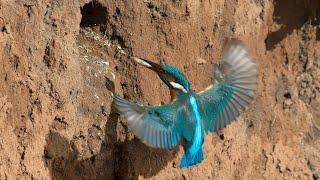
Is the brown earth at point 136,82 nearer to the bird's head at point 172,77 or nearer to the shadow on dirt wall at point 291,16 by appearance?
the shadow on dirt wall at point 291,16

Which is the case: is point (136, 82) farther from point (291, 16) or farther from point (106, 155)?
point (291, 16)

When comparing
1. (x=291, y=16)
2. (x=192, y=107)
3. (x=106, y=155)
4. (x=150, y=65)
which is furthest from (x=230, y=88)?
(x=291, y=16)

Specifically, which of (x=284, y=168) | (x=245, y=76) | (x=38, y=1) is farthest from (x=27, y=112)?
(x=284, y=168)

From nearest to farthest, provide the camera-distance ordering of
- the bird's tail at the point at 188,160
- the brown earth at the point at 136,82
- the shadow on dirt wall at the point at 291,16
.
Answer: the brown earth at the point at 136,82 → the bird's tail at the point at 188,160 → the shadow on dirt wall at the point at 291,16

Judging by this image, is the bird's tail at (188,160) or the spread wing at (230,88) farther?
the spread wing at (230,88)

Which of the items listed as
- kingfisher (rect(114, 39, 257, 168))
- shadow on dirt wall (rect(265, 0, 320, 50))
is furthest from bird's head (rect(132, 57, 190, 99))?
shadow on dirt wall (rect(265, 0, 320, 50))

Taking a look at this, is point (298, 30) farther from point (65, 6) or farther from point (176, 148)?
point (65, 6)

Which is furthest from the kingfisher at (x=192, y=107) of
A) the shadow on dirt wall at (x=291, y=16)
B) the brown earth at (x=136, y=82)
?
the shadow on dirt wall at (x=291, y=16)
